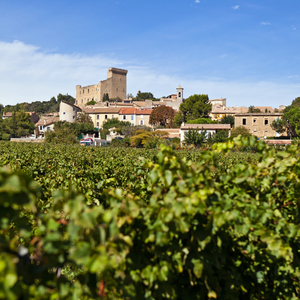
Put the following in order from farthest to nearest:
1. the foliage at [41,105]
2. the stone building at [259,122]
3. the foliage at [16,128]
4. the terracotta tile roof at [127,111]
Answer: the foliage at [41,105], the terracotta tile roof at [127,111], the foliage at [16,128], the stone building at [259,122]

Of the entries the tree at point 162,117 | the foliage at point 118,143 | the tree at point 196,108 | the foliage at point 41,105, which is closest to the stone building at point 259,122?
the tree at point 196,108

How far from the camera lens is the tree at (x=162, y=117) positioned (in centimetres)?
6962

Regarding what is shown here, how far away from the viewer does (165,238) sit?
5.24 feet

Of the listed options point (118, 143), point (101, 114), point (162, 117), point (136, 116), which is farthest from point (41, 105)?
point (118, 143)

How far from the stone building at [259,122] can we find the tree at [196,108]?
44.3 ft

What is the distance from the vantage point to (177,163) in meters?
1.79

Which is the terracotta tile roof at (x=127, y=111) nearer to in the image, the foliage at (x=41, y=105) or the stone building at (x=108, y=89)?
the stone building at (x=108, y=89)

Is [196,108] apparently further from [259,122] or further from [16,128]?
[16,128]

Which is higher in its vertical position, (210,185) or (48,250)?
(210,185)

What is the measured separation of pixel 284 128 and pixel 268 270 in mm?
59874

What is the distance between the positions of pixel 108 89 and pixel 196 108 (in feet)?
159

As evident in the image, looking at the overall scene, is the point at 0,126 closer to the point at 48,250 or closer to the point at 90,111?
the point at 90,111

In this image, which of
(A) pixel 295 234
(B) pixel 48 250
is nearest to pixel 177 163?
(B) pixel 48 250

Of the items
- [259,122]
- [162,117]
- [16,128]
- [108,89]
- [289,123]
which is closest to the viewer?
[289,123]
